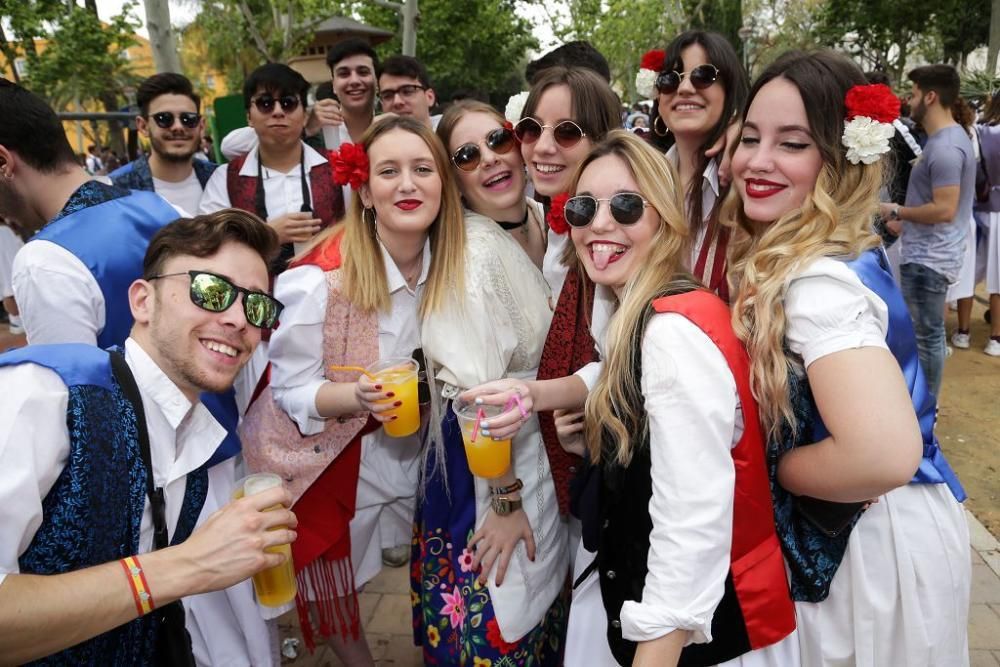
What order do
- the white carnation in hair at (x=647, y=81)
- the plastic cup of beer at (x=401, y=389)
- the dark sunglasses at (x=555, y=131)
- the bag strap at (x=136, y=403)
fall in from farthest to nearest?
the white carnation in hair at (x=647, y=81), the dark sunglasses at (x=555, y=131), the plastic cup of beer at (x=401, y=389), the bag strap at (x=136, y=403)

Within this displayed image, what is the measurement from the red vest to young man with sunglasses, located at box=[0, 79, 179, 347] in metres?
2.10

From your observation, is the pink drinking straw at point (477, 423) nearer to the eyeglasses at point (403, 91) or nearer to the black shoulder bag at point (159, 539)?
the black shoulder bag at point (159, 539)

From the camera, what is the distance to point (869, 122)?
67.0 inches

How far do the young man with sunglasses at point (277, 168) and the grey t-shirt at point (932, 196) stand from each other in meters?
4.82

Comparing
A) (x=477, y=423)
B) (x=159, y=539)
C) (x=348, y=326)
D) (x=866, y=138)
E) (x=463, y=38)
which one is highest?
(x=463, y=38)

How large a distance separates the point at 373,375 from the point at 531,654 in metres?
1.17

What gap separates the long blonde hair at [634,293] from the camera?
166cm

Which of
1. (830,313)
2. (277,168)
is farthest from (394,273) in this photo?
(277,168)

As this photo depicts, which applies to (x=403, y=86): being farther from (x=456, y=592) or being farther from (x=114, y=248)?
(x=456, y=592)

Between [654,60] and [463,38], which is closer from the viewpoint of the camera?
[654,60]

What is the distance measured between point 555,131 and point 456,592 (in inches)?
71.8

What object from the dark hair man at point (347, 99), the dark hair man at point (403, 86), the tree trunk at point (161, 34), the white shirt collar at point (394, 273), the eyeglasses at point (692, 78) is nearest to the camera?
the white shirt collar at point (394, 273)

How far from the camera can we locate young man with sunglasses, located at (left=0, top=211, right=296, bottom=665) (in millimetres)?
1384

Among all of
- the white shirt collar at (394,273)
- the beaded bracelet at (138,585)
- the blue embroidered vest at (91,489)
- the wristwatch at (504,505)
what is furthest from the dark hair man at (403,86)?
the beaded bracelet at (138,585)
